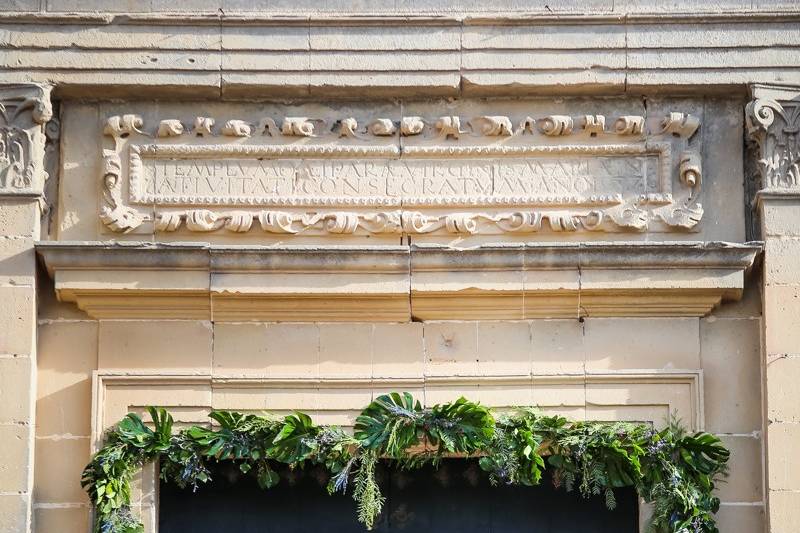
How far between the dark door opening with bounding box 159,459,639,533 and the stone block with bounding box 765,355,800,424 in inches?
34.6

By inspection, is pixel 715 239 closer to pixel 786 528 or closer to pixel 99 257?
pixel 786 528

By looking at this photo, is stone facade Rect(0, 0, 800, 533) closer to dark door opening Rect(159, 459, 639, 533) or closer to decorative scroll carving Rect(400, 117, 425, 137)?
decorative scroll carving Rect(400, 117, 425, 137)

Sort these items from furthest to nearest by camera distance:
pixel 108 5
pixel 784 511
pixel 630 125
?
pixel 108 5 → pixel 630 125 → pixel 784 511

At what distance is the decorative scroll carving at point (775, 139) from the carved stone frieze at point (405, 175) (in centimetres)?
34

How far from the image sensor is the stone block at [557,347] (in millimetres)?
9328

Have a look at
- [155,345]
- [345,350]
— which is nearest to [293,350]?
[345,350]

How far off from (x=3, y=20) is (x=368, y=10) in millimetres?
1948

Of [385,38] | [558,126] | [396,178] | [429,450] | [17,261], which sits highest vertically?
[385,38]

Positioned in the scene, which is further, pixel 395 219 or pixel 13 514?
pixel 395 219

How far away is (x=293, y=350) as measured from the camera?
30.9 ft

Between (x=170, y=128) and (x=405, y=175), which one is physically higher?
(x=170, y=128)

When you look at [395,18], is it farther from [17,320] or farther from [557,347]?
[17,320]

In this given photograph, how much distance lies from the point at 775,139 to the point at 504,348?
1793mm

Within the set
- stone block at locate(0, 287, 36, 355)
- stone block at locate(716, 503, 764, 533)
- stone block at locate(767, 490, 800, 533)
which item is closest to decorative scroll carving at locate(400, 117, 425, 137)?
stone block at locate(0, 287, 36, 355)
